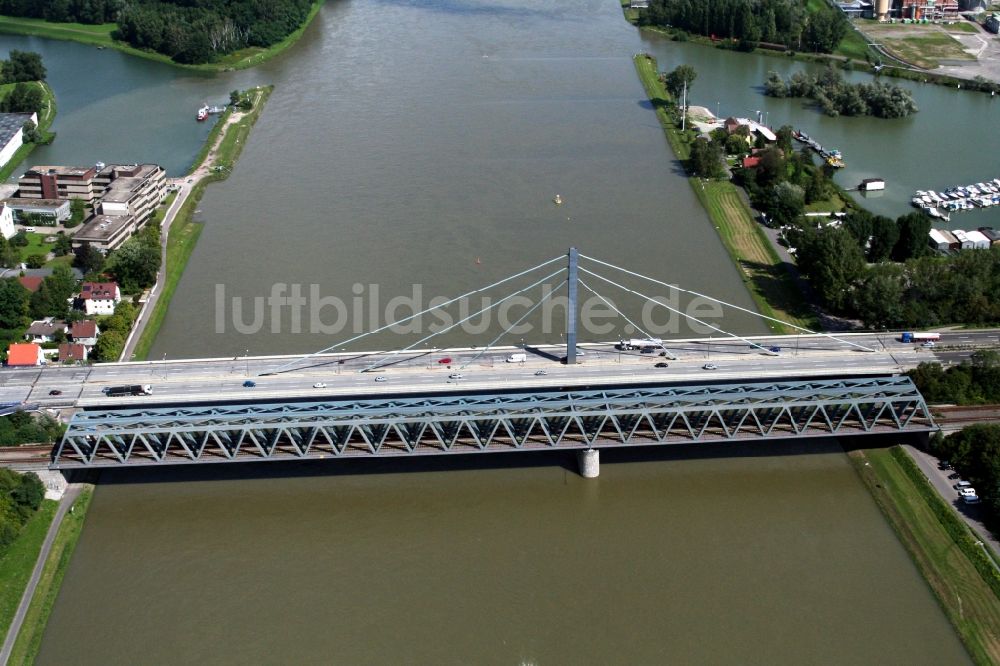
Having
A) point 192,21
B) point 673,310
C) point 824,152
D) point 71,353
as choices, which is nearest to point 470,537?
point 673,310

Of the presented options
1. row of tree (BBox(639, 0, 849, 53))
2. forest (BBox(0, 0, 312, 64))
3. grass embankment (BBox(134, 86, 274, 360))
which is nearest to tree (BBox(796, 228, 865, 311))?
grass embankment (BBox(134, 86, 274, 360))

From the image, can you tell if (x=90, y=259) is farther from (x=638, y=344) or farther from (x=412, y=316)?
(x=638, y=344)

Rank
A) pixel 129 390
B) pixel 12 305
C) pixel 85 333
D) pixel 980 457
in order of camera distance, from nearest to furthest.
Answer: pixel 980 457 < pixel 129 390 < pixel 85 333 < pixel 12 305

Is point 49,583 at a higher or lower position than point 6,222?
lower

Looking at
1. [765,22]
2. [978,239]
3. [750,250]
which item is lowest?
[750,250]

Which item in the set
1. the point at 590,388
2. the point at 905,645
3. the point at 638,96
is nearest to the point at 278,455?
the point at 590,388

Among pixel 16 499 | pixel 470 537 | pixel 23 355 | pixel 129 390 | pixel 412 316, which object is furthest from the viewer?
pixel 412 316

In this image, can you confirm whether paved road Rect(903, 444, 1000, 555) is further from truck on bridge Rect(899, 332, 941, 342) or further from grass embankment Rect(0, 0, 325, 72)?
grass embankment Rect(0, 0, 325, 72)
